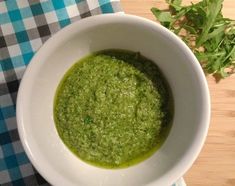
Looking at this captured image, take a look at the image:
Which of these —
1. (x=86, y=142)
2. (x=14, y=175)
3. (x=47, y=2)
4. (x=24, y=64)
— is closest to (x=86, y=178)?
(x=86, y=142)

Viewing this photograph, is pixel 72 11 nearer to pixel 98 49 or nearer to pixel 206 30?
pixel 98 49

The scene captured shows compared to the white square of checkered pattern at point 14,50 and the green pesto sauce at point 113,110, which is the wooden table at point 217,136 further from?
the white square of checkered pattern at point 14,50

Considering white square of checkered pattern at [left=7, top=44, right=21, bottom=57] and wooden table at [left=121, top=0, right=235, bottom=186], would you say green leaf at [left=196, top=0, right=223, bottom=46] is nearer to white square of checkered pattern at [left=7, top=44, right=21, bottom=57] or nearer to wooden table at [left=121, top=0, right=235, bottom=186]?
wooden table at [left=121, top=0, right=235, bottom=186]

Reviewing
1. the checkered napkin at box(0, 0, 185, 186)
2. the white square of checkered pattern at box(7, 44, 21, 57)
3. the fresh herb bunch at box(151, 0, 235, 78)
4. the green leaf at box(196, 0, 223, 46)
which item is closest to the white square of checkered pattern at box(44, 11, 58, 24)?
the checkered napkin at box(0, 0, 185, 186)

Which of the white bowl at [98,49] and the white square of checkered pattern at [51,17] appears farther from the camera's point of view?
the white square of checkered pattern at [51,17]

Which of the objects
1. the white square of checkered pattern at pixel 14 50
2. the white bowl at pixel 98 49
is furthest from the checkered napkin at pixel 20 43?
the white bowl at pixel 98 49
